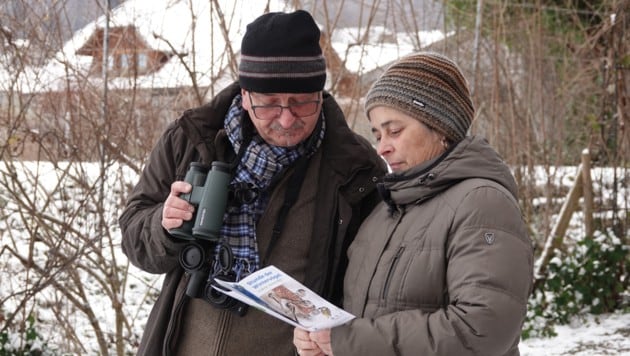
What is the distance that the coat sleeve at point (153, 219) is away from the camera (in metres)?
2.43

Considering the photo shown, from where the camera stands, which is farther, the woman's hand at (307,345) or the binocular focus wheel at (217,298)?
the binocular focus wheel at (217,298)

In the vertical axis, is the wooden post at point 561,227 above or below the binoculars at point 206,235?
below

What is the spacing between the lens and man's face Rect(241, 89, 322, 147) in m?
2.46

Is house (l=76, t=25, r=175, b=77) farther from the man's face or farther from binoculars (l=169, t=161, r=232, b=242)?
binoculars (l=169, t=161, r=232, b=242)

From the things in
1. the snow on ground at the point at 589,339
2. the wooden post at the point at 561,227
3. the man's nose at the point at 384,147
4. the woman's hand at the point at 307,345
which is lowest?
the snow on ground at the point at 589,339

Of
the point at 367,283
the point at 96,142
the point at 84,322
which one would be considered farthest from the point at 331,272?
the point at 84,322

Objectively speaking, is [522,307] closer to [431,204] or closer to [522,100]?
[431,204]

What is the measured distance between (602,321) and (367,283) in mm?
4846

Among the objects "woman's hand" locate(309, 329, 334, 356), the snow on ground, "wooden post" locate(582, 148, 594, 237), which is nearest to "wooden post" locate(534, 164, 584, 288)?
"wooden post" locate(582, 148, 594, 237)

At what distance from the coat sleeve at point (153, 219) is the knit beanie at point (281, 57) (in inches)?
15.0

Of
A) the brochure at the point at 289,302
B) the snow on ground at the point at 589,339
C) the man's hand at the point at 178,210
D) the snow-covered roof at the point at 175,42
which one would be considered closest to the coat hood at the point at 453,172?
the brochure at the point at 289,302

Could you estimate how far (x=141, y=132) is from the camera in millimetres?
5359

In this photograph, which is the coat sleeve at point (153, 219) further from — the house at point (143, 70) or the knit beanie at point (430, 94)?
the house at point (143, 70)

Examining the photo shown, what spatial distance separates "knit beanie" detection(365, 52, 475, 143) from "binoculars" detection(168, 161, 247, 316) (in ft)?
1.70
